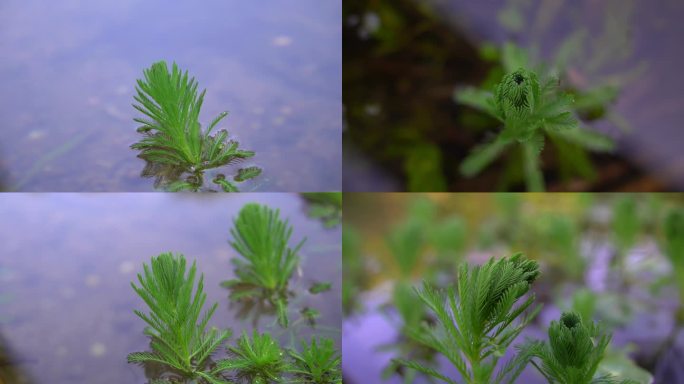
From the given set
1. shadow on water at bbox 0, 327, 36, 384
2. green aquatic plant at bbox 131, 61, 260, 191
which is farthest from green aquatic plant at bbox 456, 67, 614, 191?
shadow on water at bbox 0, 327, 36, 384

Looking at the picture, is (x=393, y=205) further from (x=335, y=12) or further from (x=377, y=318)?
(x=335, y=12)

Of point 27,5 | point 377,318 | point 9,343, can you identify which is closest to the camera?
point 9,343

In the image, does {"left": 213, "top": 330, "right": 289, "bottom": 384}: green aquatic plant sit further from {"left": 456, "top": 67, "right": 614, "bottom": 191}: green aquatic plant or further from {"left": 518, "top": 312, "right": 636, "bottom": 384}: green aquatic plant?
{"left": 456, "top": 67, "right": 614, "bottom": 191}: green aquatic plant

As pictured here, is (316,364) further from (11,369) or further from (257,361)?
(11,369)

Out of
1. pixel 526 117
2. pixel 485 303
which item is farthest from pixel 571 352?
pixel 526 117

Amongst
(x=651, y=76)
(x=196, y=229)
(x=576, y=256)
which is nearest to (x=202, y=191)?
(x=196, y=229)

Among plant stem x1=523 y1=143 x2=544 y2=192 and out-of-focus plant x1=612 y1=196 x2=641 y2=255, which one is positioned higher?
plant stem x1=523 y1=143 x2=544 y2=192
